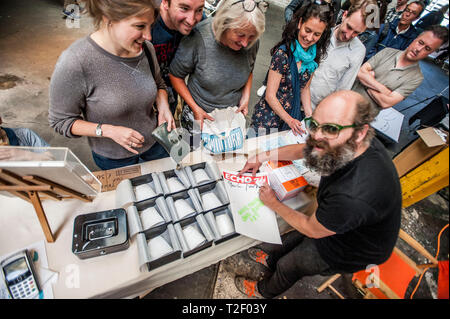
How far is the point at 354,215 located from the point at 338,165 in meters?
0.26

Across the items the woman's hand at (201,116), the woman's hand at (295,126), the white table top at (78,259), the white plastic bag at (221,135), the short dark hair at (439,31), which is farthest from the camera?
the woman's hand at (295,126)

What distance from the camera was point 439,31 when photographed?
3.10ft

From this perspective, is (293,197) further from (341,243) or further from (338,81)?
(338,81)

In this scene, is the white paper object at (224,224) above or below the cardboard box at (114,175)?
above

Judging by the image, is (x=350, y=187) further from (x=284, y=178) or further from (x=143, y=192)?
(x=143, y=192)

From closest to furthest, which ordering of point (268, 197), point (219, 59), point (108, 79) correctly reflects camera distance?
point (108, 79), point (268, 197), point (219, 59)

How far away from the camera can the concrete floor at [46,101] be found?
1218 mm

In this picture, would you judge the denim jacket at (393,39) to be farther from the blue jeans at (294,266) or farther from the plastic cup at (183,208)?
the plastic cup at (183,208)

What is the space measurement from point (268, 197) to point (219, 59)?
106 cm

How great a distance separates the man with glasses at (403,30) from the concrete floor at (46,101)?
0.58 ft

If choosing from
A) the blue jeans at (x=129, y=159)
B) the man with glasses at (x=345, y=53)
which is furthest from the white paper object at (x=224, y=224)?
the man with glasses at (x=345, y=53)

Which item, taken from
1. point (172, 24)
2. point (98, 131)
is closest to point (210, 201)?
point (98, 131)
